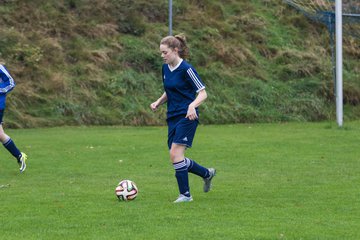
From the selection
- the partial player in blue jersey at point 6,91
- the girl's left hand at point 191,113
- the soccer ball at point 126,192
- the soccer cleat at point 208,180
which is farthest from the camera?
the partial player in blue jersey at point 6,91

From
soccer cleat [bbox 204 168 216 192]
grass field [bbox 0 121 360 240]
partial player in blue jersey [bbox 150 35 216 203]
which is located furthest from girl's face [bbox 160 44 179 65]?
grass field [bbox 0 121 360 240]

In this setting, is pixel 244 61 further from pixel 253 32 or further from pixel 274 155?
pixel 274 155

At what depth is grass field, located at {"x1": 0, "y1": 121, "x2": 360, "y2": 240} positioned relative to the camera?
784cm

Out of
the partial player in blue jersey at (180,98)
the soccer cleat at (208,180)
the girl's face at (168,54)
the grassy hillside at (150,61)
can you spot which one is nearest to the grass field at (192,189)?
the soccer cleat at (208,180)

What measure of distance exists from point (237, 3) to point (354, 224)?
Result: 77.5 ft

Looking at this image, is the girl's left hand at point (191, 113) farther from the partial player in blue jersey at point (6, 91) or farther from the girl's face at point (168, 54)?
the partial player in blue jersey at point (6, 91)

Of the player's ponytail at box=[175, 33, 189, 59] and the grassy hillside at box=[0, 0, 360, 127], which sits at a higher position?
the player's ponytail at box=[175, 33, 189, 59]

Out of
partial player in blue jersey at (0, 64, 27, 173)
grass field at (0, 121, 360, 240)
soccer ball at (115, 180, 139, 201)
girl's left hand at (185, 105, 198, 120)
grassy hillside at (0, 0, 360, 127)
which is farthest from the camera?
grassy hillside at (0, 0, 360, 127)

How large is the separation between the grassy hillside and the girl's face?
13881 mm

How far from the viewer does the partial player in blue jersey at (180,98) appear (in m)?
9.64

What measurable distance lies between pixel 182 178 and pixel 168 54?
1472mm

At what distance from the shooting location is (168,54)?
962cm

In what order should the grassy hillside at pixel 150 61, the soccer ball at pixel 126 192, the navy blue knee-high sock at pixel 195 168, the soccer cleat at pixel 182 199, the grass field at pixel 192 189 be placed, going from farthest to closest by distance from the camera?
the grassy hillside at pixel 150 61 → the navy blue knee-high sock at pixel 195 168 → the soccer ball at pixel 126 192 → the soccer cleat at pixel 182 199 → the grass field at pixel 192 189

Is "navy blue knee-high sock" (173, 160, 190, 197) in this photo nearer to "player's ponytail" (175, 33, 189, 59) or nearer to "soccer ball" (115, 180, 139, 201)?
"soccer ball" (115, 180, 139, 201)
